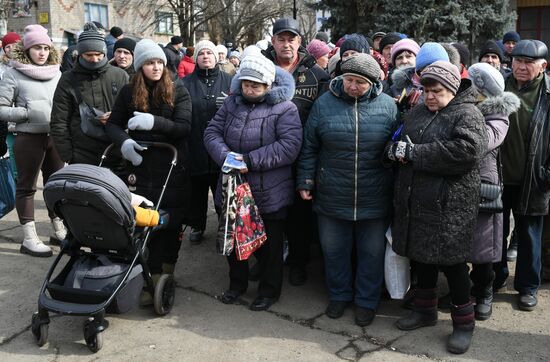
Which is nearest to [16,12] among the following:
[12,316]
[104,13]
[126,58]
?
[104,13]

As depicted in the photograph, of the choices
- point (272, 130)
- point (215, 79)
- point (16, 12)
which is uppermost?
point (16, 12)

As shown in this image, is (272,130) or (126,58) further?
(126,58)

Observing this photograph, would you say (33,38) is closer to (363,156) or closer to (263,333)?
(363,156)

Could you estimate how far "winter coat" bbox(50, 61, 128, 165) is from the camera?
496cm

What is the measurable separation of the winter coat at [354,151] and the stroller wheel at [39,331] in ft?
6.80

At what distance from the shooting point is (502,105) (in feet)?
12.3

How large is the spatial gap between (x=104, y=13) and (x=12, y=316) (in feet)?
105

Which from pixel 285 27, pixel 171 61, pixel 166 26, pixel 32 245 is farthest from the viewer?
pixel 166 26

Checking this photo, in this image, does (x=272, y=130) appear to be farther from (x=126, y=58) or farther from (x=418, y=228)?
(x=126, y=58)

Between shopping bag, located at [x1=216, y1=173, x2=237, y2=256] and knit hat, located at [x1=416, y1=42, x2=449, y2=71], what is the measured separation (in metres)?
1.57

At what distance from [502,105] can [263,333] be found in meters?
2.25

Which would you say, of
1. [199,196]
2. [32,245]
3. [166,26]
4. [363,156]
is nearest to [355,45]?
[363,156]

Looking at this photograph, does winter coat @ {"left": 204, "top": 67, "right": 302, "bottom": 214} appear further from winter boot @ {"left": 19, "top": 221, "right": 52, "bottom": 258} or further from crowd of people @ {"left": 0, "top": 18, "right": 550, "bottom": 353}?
winter boot @ {"left": 19, "top": 221, "right": 52, "bottom": 258}

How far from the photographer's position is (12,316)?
13.9ft
